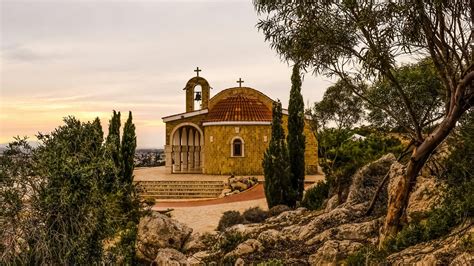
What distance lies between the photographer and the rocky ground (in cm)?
766

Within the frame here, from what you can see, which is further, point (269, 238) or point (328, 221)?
point (328, 221)

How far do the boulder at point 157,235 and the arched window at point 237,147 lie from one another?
1731cm

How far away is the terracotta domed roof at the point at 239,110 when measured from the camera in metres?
31.3

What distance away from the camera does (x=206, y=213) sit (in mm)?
19875

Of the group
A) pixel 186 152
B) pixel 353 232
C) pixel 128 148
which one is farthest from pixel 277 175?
pixel 186 152

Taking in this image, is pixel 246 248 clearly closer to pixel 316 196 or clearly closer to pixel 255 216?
pixel 255 216

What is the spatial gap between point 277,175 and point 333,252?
10331 millimetres

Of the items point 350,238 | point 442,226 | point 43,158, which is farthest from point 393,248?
point 43,158

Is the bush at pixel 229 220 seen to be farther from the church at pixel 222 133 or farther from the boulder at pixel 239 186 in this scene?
the church at pixel 222 133

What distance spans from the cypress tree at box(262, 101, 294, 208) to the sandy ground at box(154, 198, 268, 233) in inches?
52.5

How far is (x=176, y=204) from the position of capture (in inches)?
910

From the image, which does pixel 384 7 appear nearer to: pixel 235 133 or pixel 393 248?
pixel 393 248

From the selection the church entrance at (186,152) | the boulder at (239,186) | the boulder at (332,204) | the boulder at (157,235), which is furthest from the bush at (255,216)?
the church entrance at (186,152)

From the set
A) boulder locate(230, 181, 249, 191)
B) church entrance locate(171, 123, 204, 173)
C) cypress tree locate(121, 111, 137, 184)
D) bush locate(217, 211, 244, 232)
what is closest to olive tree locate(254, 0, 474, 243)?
bush locate(217, 211, 244, 232)
